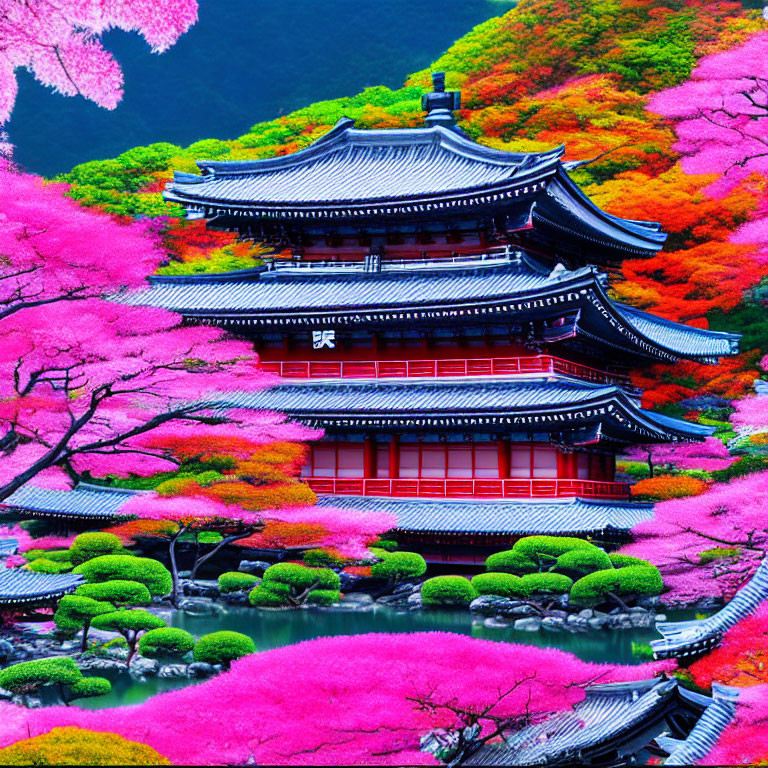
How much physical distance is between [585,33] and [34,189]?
38.3 metres

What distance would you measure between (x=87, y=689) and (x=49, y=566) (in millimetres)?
6703

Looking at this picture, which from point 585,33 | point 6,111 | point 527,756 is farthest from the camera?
point 585,33

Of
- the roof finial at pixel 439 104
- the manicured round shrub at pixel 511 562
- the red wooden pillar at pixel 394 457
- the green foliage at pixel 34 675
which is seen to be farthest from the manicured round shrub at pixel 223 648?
the roof finial at pixel 439 104

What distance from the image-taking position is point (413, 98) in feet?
178

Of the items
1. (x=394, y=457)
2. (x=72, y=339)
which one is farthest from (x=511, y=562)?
(x=72, y=339)

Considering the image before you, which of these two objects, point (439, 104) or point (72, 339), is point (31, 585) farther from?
point (439, 104)

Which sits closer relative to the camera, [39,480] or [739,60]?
[739,60]

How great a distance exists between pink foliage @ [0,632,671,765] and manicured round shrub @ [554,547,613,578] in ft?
26.8

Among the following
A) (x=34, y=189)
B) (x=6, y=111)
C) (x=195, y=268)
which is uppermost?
(x=195, y=268)

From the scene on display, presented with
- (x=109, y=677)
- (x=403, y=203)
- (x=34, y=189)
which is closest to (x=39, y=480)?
(x=109, y=677)

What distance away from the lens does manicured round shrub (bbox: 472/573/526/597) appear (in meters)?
21.2

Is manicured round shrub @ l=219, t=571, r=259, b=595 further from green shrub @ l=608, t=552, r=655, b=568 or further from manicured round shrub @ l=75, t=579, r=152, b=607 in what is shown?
green shrub @ l=608, t=552, r=655, b=568

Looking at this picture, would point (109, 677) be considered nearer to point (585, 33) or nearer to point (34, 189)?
point (34, 189)

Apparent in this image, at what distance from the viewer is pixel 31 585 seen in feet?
61.4
